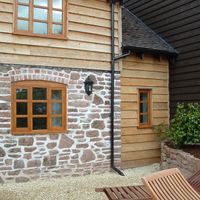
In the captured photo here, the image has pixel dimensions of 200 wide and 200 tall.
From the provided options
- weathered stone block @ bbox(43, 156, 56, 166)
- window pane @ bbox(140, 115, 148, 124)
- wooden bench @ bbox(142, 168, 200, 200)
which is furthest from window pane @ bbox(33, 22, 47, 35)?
wooden bench @ bbox(142, 168, 200, 200)

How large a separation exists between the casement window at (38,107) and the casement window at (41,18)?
1205mm

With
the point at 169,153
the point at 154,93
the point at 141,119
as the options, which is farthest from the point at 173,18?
the point at 169,153

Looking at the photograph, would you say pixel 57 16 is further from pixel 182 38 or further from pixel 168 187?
pixel 168 187

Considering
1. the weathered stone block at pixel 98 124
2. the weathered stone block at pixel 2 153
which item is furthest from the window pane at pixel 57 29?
the weathered stone block at pixel 2 153

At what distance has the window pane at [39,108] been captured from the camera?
827 centimetres

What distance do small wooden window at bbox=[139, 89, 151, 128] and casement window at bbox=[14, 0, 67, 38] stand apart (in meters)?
3.09

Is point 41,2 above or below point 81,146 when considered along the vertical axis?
above

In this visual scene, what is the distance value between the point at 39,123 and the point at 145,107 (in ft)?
11.4

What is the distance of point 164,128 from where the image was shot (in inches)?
412

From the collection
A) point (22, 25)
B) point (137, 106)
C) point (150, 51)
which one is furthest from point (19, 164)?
point (150, 51)

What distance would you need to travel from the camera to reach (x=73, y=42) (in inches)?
346

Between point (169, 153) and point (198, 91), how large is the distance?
1.91 metres

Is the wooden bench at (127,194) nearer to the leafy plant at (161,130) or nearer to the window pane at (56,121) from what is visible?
the window pane at (56,121)

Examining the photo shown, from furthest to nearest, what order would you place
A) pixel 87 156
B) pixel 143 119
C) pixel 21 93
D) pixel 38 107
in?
pixel 143 119 → pixel 87 156 → pixel 38 107 → pixel 21 93
